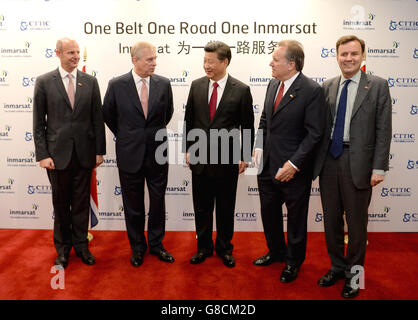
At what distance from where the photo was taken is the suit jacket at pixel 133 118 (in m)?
3.15

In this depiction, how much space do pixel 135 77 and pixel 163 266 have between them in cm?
166

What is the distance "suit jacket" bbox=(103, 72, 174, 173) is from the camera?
10.3ft

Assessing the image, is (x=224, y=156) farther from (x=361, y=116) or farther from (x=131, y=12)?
(x=131, y=12)

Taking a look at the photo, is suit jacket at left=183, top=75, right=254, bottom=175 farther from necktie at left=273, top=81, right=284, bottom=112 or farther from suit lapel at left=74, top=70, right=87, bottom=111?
suit lapel at left=74, top=70, right=87, bottom=111

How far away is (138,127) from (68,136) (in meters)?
0.59

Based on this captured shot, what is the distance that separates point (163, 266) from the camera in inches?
128

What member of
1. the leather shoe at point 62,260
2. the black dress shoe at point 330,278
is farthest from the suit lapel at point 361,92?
the leather shoe at point 62,260

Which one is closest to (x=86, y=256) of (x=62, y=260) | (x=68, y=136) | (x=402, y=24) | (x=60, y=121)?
(x=62, y=260)

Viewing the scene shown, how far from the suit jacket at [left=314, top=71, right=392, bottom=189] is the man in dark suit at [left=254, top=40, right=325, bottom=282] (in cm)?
26

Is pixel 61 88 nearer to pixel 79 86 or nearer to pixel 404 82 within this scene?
pixel 79 86

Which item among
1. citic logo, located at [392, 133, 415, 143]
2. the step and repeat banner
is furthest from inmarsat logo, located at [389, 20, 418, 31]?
citic logo, located at [392, 133, 415, 143]

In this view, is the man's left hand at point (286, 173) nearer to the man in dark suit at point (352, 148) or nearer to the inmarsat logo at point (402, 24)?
the man in dark suit at point (352, 148)
